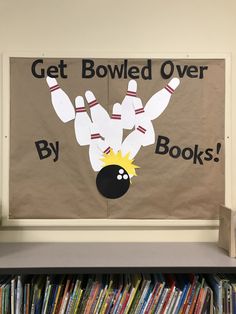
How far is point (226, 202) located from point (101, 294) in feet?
2.63

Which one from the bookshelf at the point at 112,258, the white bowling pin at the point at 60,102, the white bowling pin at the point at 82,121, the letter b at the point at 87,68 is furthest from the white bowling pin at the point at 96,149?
the bookshelf at the point at 112,258

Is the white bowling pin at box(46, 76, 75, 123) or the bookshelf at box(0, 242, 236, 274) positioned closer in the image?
the bookshelf at box(0, 242, 236, 274)

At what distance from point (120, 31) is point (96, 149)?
0.65m

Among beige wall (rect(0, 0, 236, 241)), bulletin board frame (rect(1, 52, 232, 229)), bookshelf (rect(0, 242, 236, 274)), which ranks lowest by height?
bookshelf (rect(0, 242, 236, 274))

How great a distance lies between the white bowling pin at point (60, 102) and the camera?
1527mm

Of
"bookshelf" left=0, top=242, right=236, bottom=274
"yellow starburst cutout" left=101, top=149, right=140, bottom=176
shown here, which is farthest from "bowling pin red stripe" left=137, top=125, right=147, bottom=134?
"bookshelf" left=0, top=242, right=236, bottom=274

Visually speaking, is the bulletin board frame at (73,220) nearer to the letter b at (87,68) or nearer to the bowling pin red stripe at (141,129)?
the letter b at (87,68)

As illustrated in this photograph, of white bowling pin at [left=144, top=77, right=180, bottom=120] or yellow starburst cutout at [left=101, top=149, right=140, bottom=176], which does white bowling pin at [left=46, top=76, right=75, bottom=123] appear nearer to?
yellow starburst cutout at [left=101, top=149, right=140, bottom=176]

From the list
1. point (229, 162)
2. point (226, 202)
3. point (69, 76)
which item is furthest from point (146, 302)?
point (69, 76)

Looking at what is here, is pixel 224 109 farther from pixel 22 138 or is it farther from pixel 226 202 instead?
pixel 22 138

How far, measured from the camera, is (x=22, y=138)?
1523mm

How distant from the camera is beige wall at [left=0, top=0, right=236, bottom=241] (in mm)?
1540

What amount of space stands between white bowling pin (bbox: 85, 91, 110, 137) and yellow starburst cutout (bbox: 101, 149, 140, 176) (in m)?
0.13

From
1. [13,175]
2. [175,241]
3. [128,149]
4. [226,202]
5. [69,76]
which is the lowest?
[175,241]
